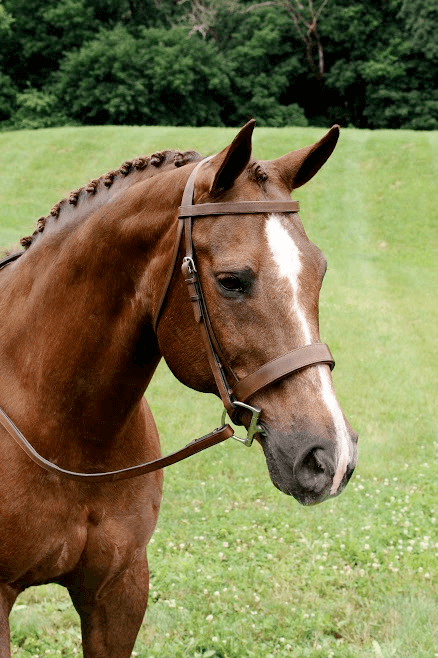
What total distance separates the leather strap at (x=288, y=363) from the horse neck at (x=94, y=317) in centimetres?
49

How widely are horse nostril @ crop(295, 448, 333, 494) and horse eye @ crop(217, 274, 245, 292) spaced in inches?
21.3

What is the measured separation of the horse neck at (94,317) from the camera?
90.3 inches

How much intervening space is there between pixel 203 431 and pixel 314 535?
7.56ft

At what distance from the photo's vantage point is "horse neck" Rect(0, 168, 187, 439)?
229cm

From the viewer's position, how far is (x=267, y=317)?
2.00 metres

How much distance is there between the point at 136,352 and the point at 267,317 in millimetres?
603

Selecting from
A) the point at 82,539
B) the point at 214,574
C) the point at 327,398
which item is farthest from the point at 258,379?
the point at 214,574

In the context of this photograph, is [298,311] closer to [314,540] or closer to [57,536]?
[57,536]

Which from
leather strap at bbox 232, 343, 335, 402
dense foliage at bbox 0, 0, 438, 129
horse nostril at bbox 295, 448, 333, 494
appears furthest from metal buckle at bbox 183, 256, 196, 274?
dense foliage at bbox 0, 0, 438, 129

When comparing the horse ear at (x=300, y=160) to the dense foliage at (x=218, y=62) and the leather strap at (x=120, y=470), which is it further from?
the dense foliage at (x=218, y=62)

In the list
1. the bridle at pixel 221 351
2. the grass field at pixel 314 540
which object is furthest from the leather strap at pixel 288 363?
the grass field at pixel 314 540

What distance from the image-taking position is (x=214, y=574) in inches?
183

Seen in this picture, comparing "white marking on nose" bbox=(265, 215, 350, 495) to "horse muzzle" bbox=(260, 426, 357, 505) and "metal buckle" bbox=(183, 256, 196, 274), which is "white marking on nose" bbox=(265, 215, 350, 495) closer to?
"horse muzzle" bbox=(260, 426, 357, 505)

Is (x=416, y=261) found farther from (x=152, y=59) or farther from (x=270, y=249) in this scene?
(x=152, y=59)
